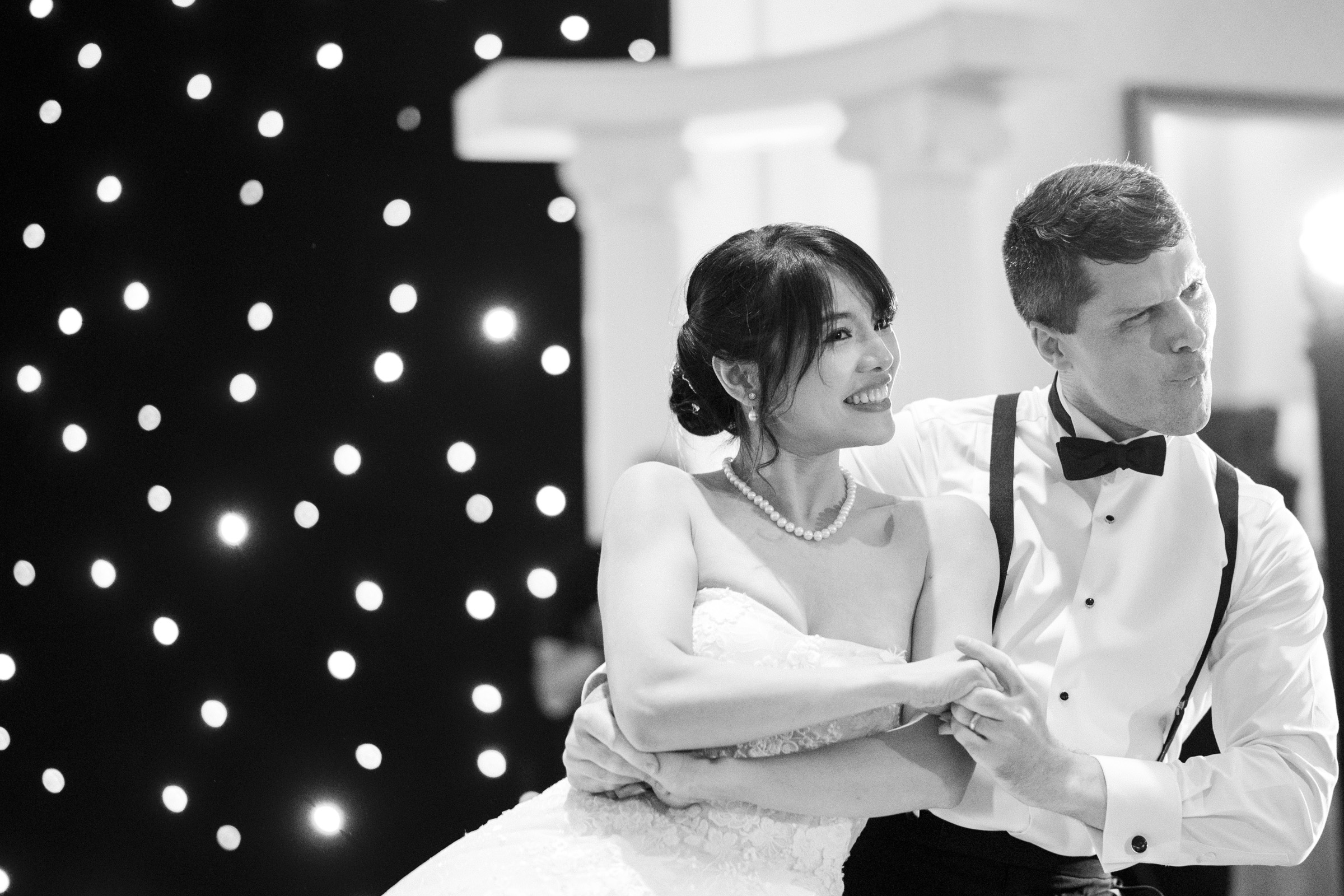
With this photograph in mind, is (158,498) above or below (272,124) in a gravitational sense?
below

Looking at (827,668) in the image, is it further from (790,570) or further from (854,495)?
(854,495)

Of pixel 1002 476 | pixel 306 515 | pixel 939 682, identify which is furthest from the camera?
pixel 306 515

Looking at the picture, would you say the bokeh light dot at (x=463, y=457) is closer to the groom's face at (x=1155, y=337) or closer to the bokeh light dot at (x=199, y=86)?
the bokeh light dot at (x=199, y=86)

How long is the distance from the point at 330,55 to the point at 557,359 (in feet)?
3.13

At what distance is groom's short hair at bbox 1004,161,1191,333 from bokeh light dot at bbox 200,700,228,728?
82.8 inches

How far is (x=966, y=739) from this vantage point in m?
1.57

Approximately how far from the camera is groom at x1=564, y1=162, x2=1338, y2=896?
1828 mm

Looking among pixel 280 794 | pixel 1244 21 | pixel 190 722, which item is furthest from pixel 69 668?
pixel 1244 21

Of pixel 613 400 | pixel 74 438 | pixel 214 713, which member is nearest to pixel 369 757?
pixel 214 713

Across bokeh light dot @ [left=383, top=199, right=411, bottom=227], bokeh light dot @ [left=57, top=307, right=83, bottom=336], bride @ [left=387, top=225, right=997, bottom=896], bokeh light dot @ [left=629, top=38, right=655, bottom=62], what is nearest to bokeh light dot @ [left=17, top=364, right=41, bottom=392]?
bokeh light dot @ [left=57, top=307, right=83, bottom=336]

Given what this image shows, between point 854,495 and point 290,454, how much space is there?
63.0 inches

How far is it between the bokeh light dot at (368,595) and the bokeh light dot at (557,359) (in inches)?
25.9

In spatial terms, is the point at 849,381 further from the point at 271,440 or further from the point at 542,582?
the point at 271,440

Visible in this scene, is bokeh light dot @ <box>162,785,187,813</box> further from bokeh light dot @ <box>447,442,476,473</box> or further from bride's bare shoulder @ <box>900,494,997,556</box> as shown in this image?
bride's bare shoulder @ <box>900,494,997,556</box>
